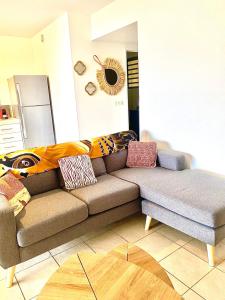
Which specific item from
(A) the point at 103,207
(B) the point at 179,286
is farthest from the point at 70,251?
(B) the point at 179,286

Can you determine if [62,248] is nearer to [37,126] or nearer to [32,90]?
[37,126]

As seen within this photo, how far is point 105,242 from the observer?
84.4 inches

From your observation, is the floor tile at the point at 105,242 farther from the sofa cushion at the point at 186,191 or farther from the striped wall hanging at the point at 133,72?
the striped wall hanging at the point at 133,72

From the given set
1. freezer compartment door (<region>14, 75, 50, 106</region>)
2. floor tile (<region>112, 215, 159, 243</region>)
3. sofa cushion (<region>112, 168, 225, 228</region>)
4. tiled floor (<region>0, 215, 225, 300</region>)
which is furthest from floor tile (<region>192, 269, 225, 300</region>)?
freezer compartment door (<region>14, 75, 50, 106</region>)

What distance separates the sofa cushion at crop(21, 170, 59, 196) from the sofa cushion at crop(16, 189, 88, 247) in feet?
0.42

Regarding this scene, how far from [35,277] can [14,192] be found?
2.22ft

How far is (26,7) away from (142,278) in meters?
3.63

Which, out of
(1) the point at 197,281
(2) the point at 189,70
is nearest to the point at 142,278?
(1) the point at 197,281

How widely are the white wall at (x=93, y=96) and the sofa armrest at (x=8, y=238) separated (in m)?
2.39

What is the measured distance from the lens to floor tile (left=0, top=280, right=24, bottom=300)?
159 centimetres

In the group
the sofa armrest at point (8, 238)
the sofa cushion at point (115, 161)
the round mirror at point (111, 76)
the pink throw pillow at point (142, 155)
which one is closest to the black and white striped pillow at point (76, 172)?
the sofa cushion at point (115, 161)

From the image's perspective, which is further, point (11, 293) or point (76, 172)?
point (76, 172)

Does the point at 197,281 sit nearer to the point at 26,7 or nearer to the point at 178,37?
the point at 178,37

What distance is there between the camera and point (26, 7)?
327cm
